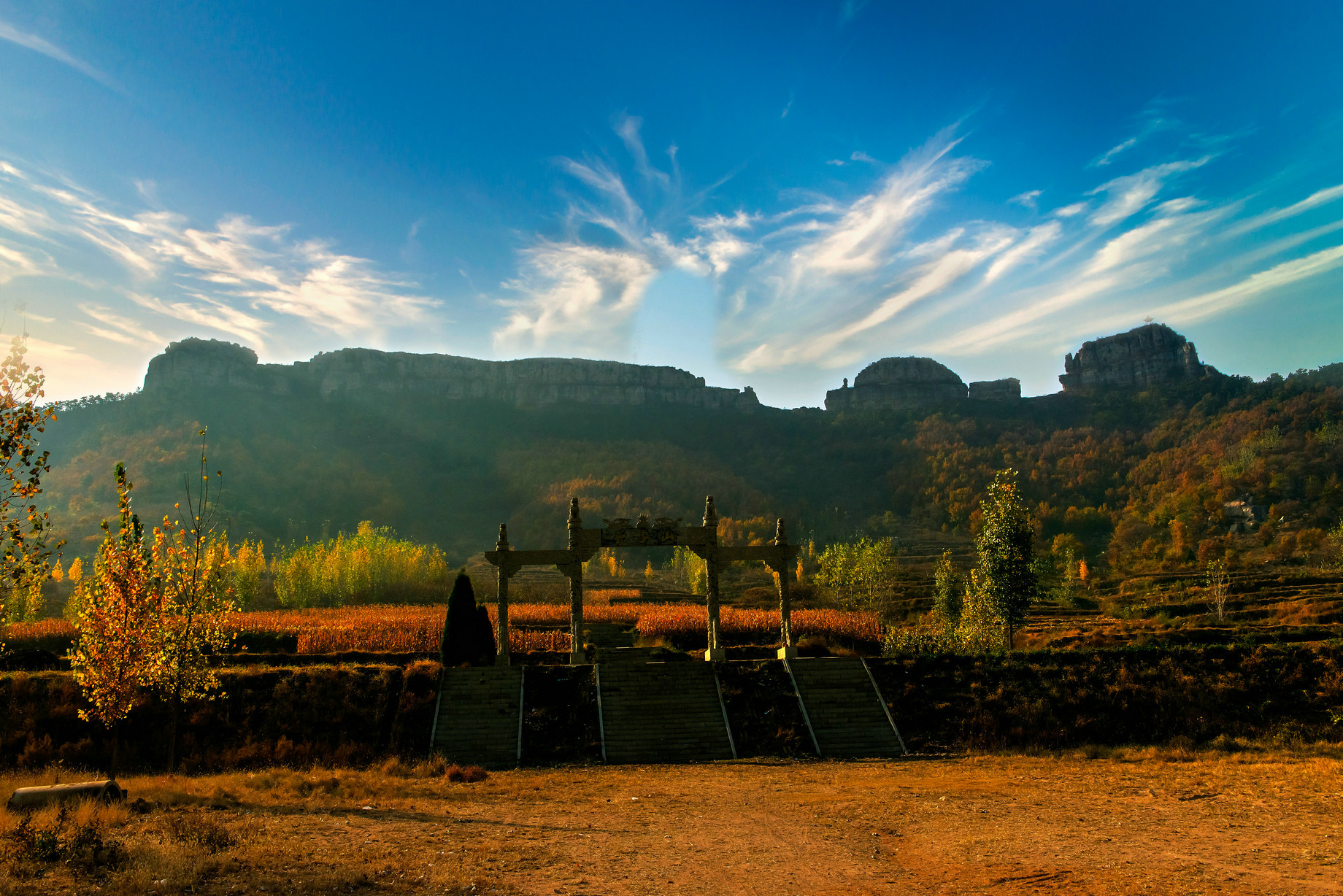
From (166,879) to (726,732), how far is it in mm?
12843

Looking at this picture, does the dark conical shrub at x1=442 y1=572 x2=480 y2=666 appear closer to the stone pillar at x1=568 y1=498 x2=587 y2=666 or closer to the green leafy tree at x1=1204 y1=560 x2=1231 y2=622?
the stone pillar at x1=568 y1=498 x2=587 y2=666

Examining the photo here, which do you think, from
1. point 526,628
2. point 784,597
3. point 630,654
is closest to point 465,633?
point 630,654

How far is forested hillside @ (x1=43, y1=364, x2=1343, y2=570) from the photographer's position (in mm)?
89688

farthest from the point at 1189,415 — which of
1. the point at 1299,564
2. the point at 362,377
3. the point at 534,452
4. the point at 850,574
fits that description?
the point at 362,377

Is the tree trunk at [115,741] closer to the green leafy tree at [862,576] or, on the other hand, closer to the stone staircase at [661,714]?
the stone staircase at [661,714]

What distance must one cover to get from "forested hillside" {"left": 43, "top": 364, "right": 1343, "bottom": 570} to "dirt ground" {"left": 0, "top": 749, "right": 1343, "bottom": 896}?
234 ft

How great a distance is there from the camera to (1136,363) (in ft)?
485

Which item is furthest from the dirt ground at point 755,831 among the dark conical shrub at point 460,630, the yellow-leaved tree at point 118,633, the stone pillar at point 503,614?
the stone pillar at point 503,614

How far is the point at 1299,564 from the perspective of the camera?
61.9 m

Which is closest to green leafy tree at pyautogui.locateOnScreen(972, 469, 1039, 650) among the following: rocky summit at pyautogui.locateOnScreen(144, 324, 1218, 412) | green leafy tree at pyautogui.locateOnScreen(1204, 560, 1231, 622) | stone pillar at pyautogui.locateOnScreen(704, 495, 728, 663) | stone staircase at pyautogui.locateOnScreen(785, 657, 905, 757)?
stone staircase at pyautogui.locateOnScreen(785, 657, 905, 757)

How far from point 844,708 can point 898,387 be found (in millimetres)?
152066

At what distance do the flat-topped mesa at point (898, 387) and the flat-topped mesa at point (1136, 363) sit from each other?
24353 mm

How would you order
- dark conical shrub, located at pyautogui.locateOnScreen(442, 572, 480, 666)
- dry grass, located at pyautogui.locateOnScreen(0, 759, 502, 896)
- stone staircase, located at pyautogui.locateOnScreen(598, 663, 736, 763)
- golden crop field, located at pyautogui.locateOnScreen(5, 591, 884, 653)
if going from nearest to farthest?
dry grass, located at pyautogui.locateOnScreen(0, 759, 502, 896) < stone staircase, located at pyautogui.locateOnScreen(598, 663, 736, 763) < dark conical shrub, located at pyautogui.locateOnScreen(442, 572, 480, 666) < golden crop field, located at pyautogui.locateOnScreen(5, 591, 884, 653)

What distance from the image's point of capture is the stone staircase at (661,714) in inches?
677
